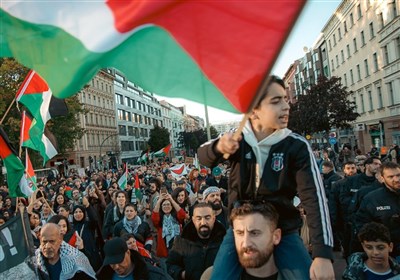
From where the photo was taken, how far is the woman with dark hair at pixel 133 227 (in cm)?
661

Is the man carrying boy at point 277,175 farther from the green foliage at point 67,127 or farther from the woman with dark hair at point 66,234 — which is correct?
the green foliage at point 67,127

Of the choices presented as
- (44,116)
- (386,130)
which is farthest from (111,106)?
(44,116)

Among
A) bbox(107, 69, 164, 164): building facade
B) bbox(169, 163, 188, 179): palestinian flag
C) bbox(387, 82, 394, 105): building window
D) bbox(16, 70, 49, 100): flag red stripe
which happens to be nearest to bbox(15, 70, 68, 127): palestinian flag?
bbox(16, 70, 49, 100): flag red stripe

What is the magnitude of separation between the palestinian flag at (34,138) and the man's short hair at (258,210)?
6.28 m

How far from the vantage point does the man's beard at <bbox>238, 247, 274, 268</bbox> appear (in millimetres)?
2410

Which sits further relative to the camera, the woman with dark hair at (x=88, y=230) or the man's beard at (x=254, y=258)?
the woman with dark hair at (x=88, y=230)

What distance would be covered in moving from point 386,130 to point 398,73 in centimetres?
566

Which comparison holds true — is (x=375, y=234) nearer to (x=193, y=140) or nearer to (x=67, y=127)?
(x=67, y=127)

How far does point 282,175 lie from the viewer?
2.62 meters

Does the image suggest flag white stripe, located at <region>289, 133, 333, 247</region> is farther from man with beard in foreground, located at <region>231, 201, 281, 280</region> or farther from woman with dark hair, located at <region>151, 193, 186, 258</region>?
woman with dark hair, located at <region>151, 193, 186, 258</region>

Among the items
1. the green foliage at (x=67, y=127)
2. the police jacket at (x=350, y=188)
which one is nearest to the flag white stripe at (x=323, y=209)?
the police jacket at (x=350, y=188)

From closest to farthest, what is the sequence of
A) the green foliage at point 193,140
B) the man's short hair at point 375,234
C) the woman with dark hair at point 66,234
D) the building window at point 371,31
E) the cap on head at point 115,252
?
the man's short hair at point 375,234 → the cap on head at point 115,252 → the woman with dark hair at point 66,234 → the building window at point 371,31 → the green foliage at point 193,140

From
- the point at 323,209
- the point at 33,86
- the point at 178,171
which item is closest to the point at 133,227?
the point at 33,86

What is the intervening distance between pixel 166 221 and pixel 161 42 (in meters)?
5.35
